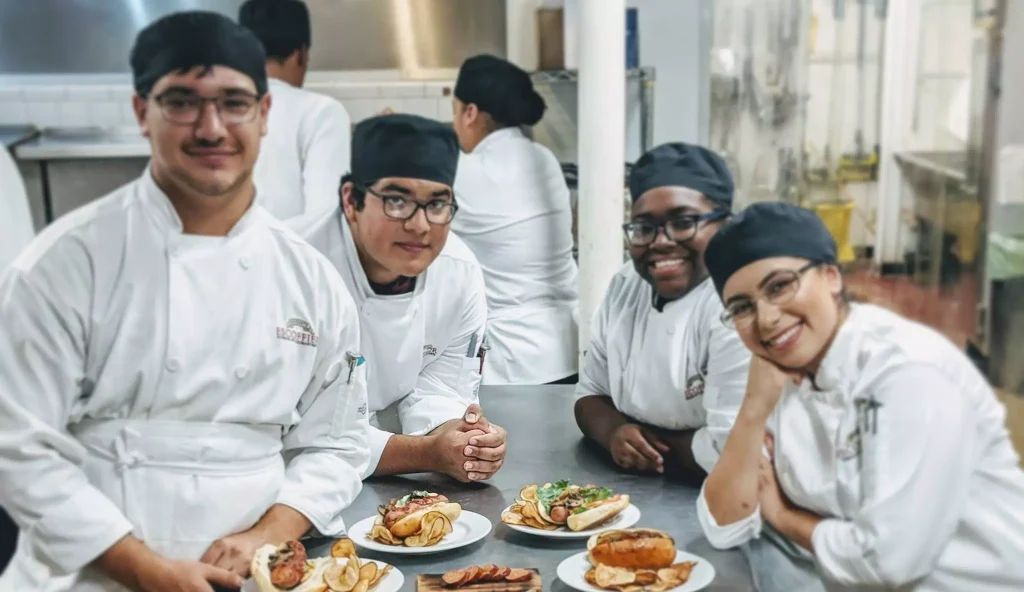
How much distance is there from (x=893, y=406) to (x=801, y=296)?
16 centimetres

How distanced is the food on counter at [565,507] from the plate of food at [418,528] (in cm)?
6

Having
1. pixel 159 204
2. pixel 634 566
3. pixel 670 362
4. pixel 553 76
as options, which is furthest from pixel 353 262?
pixel 553 76

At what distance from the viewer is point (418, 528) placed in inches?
54.0

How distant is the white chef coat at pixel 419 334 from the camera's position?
1.56m

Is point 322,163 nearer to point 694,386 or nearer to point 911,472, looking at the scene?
point 694,386

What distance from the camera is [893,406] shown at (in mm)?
1124

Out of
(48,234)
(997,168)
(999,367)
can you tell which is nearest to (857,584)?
(999,367)

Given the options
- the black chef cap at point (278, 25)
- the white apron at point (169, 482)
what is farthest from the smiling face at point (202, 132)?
the black chef cap at point (278, 25)

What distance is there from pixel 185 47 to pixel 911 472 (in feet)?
3.05

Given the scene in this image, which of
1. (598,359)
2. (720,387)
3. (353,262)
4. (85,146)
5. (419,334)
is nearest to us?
(85,146)

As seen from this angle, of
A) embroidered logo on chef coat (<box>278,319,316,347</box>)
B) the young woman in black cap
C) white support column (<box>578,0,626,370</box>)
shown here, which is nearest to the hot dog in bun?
the young woman in black cap

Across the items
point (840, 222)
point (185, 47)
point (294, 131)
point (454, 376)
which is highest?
point (185, 47)

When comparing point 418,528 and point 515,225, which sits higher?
point 515,225

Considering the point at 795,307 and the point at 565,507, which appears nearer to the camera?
the point at 795,307
